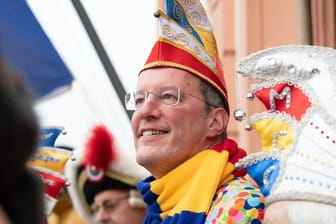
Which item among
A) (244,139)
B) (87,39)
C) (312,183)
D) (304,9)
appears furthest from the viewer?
(244,139)

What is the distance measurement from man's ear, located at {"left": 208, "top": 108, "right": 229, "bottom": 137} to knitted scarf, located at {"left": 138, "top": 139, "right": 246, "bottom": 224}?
0.26 ft

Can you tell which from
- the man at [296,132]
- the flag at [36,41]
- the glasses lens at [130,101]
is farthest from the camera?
the flag at [36,41]

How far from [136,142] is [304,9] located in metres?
1.86

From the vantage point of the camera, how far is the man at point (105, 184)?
124 inches

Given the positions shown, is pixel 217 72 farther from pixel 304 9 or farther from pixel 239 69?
pixel 304 9

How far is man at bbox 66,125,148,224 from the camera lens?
10.3 ft

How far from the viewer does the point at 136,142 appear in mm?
2484

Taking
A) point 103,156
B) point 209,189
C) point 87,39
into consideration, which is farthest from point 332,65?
point 87,39

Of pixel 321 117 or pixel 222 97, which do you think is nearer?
pixel 321 117

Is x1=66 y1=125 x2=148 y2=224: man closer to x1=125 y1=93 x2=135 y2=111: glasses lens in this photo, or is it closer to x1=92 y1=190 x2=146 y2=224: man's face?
x1=92 y1=190 x2=146 y2=224: man's face

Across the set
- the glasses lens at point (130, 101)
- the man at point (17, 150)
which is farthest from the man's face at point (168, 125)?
the man at point (17, 150)

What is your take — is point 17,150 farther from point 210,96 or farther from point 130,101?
point 130,101

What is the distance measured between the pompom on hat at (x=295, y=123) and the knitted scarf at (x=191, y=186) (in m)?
0.31

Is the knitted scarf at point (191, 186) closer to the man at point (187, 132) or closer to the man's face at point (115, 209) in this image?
the man at point (187, 132)
